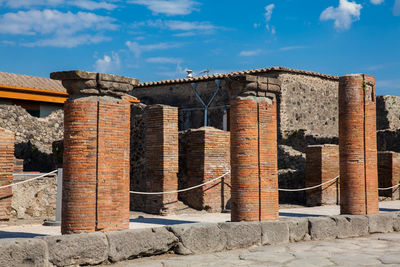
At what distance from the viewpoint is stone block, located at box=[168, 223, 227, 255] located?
6.49 m

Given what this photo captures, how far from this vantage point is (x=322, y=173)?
37.0 ft

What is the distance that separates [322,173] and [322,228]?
3.45m

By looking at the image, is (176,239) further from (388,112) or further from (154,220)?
(388,112)

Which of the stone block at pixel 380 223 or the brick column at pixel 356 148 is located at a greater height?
the brick column at pixel 356 148

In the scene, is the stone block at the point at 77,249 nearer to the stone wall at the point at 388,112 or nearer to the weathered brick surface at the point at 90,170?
the weathered brick surface at the point at 90,170

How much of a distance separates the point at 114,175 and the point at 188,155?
12.6 ft

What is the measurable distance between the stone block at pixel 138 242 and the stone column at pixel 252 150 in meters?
1.37

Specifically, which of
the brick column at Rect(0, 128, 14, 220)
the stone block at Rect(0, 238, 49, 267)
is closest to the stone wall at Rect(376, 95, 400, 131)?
the brick column at Rect(0, 128, 14, 220)

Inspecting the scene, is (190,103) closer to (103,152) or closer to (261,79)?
(261,79)

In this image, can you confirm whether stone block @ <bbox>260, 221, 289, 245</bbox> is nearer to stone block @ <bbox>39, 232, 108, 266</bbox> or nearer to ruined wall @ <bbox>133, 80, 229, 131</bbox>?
stone block @ <bbox>39, 232, 108, 266</bbox>

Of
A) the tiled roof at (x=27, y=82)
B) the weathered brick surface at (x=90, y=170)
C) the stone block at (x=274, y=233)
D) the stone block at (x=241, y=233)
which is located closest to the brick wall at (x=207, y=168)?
the stone block at (x=274, y=233)

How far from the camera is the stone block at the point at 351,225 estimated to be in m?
8.20

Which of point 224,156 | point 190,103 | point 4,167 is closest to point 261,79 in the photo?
point 224,156

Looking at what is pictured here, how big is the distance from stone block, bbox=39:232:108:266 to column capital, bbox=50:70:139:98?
1646 mm
